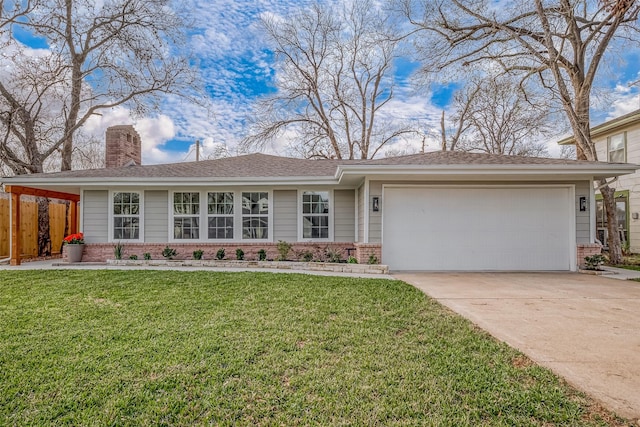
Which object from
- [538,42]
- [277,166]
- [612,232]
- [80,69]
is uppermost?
[80,69]

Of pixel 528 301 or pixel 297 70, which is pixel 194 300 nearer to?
pixel 528 301

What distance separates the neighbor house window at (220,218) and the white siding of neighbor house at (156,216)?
123 centimetres

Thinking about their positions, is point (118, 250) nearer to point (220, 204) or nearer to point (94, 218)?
point (94, 218)

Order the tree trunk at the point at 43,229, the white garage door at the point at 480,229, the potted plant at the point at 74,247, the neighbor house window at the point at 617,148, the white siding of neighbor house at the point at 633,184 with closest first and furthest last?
the white garage door at the point at 480,229
the potted plant at the point at 74,247
the tree trunk at the point at 43,229
the white siding of neighbor house at the point at 633,184
the neighbor house window at the point at 617,148

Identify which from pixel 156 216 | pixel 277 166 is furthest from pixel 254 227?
pixel 156 216

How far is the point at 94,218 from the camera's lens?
10.2 meters

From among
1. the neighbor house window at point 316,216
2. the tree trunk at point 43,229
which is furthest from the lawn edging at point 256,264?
the tree trunk at point 43,229

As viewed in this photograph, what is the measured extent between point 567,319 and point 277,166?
8.60 m

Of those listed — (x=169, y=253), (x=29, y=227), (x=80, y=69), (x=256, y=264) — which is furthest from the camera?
(x=80, y=69)

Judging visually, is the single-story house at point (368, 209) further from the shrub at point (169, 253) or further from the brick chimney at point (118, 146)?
the brick chimney at point (118, 146)

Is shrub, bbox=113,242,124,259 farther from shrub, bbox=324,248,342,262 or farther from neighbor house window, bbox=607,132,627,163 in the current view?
neighbor house window, bbox=607,132,627,163

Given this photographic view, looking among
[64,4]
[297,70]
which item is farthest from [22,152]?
[297,70]

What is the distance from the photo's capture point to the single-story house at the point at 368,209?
837 cm

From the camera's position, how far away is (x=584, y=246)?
27.5 feet
